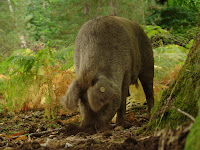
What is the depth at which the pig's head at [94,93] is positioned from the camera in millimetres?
3704

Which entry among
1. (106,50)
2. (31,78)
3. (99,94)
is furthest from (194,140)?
(31,78)

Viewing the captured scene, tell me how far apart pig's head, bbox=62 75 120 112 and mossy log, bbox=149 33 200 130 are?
107 cm

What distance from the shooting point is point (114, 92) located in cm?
392

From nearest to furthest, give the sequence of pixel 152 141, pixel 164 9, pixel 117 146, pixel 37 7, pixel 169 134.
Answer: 1. pixel 169 134
2. pixel 152 141
3. pixel 117 146
4. pixel 164 9
5. pixel 37 7

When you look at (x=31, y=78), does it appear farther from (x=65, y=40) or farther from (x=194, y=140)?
(x=65, y=40)

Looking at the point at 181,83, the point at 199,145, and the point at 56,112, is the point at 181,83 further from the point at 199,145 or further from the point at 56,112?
the point at 56,112

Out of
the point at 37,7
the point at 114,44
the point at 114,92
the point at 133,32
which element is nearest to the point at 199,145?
the point at 114,92

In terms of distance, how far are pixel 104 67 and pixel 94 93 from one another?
0.75 metres

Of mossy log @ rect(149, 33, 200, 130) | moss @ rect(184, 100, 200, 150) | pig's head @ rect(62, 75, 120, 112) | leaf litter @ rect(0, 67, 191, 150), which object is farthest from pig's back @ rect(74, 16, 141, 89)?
moss @ rect(184, 100, 200, 150)

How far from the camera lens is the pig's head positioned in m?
3.70

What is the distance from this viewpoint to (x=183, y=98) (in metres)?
2.54

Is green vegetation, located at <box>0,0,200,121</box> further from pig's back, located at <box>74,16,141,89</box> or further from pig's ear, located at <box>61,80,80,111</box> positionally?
pig's ear, located at <box>61,80,80,111</box>

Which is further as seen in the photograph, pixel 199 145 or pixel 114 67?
pixel 114 67

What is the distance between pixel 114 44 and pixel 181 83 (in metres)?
2.32
